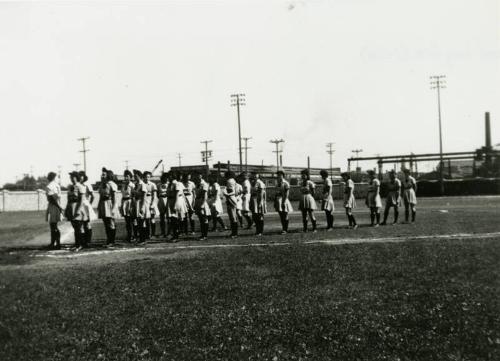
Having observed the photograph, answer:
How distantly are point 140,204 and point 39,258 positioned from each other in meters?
3.34

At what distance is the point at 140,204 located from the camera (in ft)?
43.4

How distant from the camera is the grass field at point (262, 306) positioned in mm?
5004

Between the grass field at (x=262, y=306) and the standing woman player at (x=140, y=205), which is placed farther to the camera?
the standing woman player at (x=140, y=205)

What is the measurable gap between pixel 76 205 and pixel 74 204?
7cm

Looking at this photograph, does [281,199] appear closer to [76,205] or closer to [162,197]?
[162,197]

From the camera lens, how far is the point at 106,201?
12.5m

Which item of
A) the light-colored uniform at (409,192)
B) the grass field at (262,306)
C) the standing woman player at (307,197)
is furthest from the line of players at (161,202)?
the grass field at (262,306)

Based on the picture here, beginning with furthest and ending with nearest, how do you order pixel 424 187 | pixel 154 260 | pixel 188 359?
pixel 424 187, pixel 154 260, pixel 188 359

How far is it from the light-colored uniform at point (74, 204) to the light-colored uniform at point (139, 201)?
1551 millimetres

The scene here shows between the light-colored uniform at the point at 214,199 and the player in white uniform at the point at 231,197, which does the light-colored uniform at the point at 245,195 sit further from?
the light-colored uniform at the point at 214,199

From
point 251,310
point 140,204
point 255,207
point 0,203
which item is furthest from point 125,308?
point 0,203

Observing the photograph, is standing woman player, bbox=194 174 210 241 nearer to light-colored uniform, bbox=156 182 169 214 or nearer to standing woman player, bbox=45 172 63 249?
light-colored uniform, bbox=156 182 169 214

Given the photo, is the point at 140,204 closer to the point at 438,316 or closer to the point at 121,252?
the point at 121,252

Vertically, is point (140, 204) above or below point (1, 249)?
above
